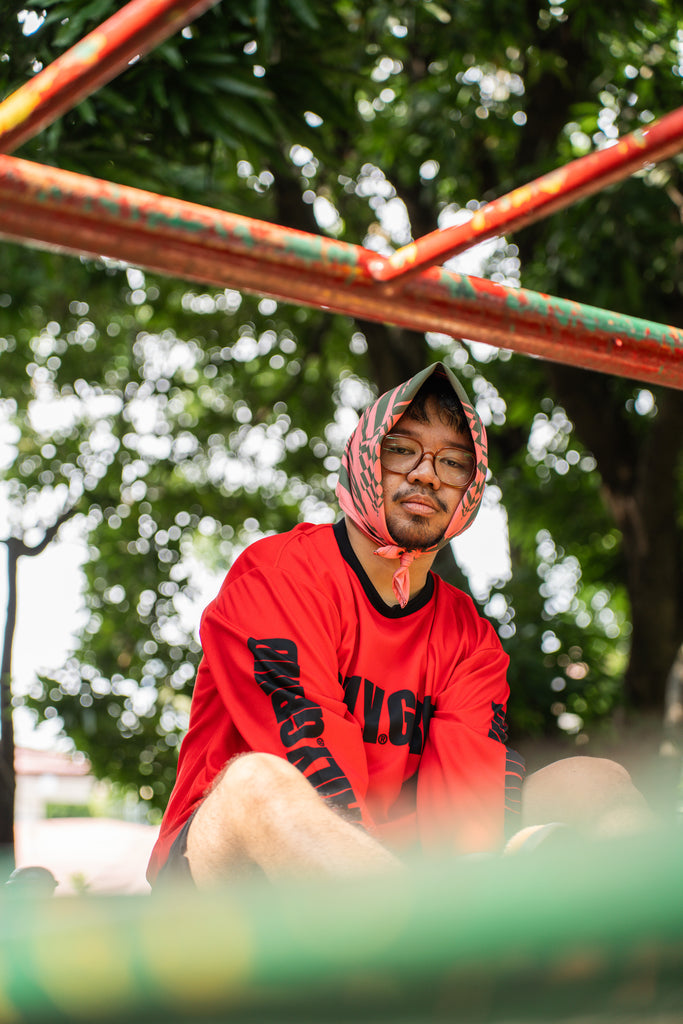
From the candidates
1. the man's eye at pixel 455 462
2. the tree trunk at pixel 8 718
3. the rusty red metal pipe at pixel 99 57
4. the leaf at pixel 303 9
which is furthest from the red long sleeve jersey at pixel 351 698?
the tree trunk at pixel 8 718

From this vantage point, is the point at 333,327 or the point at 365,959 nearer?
the point at 365,959

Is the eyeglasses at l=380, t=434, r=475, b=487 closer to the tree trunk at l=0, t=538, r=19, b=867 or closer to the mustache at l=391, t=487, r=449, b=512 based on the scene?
the mustache at l=391, t=487, r=449, b=512

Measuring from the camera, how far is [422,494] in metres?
1.94

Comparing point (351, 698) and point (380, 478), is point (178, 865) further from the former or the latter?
point (380, 478)

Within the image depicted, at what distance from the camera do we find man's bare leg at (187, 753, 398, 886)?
1208mm

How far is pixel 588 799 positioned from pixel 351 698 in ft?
1.46

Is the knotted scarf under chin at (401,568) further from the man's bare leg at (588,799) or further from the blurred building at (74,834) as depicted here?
the blurred building at (74,834)

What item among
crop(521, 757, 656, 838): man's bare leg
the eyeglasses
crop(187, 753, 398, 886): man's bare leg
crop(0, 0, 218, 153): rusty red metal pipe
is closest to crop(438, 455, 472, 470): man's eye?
the eyeglasses

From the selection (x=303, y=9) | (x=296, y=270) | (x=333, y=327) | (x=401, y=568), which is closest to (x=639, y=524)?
(x=333, y=327)

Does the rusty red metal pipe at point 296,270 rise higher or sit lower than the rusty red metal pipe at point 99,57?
lower

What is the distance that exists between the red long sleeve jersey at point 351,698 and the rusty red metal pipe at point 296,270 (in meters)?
0.69

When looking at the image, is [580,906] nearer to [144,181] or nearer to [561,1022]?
[561,1022]

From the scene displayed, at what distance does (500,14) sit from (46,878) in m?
3.75

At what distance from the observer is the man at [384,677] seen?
1693 mm
